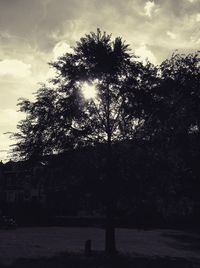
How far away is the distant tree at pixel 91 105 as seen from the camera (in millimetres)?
23359

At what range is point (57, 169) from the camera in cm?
2347

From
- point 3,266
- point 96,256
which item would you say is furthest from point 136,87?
point 3,266

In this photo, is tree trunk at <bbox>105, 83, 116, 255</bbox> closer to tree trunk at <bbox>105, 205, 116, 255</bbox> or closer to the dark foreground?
tree trunk at <bbox>105, 205, 116, 255</bbox>

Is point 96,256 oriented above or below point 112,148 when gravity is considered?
below

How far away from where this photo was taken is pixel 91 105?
2381 centimetres

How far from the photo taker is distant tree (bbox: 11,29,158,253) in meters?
23.4

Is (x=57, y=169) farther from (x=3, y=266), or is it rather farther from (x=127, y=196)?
(x=3, y=266)

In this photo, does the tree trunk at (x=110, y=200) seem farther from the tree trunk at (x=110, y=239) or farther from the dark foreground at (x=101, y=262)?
the dark foreground at (x=101, y=262)

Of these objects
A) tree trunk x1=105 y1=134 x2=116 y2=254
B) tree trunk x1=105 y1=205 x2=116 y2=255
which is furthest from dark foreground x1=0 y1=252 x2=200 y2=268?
tree trunk x1=105 y1=134 x2=116 y2=254

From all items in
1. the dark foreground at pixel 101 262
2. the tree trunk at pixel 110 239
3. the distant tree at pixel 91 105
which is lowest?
the dark foreground at pixel 101 262

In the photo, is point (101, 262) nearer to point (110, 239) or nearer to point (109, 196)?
point (110, 239)

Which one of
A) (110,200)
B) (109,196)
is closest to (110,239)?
(110,200)

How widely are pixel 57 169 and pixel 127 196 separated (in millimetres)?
4553

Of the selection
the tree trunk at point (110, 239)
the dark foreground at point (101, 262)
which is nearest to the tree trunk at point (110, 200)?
the tree trunk at point (110, 239)
